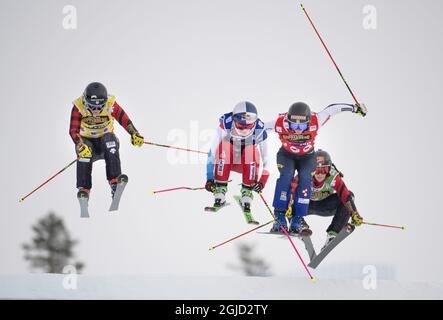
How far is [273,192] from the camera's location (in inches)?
576

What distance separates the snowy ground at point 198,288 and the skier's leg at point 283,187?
1.08 m

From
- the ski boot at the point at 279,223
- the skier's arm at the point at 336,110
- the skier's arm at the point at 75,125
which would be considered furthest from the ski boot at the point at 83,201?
the skier's arm at the point at 336,110

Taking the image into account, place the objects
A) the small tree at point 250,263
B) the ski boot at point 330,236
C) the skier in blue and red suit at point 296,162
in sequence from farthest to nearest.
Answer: the small tree at point 250,263 < the ski boot at point 330,236 < the skier in blue and red suit at point 296,162

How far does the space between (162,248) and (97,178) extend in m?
7.89

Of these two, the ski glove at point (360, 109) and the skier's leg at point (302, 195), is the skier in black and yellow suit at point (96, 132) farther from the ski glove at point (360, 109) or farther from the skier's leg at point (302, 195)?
the ski glove at point (360, 109)

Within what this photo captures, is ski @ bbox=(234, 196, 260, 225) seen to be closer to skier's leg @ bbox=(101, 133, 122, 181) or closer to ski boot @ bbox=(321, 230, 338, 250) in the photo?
ski boot @ bbox=(321, 230, 338, 250)

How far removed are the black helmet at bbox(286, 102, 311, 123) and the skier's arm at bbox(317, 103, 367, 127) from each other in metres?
0.42

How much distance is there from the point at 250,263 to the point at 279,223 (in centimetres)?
1965

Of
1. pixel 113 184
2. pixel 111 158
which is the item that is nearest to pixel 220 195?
pixel 113 184

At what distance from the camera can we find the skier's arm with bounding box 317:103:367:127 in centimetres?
1462

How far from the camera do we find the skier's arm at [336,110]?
48.0ft

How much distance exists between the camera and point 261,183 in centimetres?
1455
